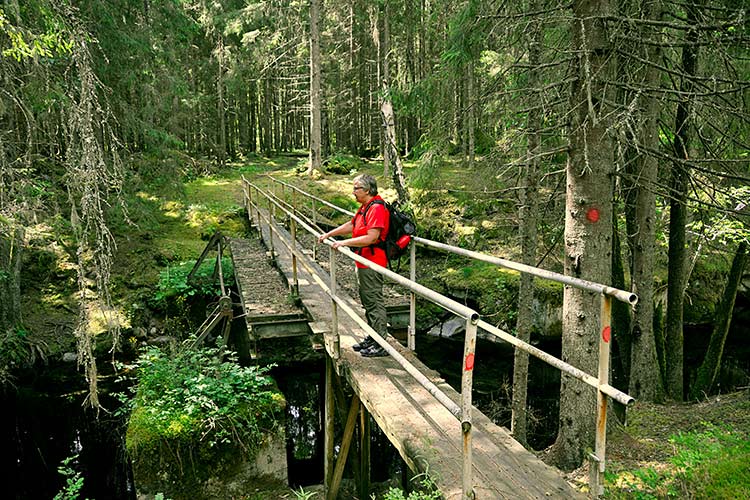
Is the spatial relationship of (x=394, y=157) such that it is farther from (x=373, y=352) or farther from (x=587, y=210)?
(x=587, y=210)

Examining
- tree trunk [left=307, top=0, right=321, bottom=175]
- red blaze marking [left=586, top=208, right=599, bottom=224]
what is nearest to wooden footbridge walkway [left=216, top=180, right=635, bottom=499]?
red blaze marking [left=586, top=208, right=599, bottom=224]

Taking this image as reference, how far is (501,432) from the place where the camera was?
3.99 m

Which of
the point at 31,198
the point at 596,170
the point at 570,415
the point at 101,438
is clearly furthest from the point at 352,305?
the point at 101,438

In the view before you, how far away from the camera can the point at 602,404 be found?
2656 millimetres

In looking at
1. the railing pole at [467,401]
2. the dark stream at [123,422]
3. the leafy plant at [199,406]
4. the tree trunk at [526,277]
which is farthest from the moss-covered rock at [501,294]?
the railing pole at [467,401]

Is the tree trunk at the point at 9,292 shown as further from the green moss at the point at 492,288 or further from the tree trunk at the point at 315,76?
the tree trunk at the point at 315,76

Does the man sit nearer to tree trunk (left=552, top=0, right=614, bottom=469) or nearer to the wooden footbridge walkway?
the wooden footbridge walkway

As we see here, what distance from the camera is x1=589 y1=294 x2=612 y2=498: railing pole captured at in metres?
2.66

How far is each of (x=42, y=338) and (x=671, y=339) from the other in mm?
13279

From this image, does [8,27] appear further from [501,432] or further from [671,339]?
[671,339]

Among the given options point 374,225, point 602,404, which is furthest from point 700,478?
point 374,225

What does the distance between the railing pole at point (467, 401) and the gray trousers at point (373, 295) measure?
2.56 metres

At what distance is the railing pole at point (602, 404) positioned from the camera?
8.73ft

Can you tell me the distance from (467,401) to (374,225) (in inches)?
98.9
